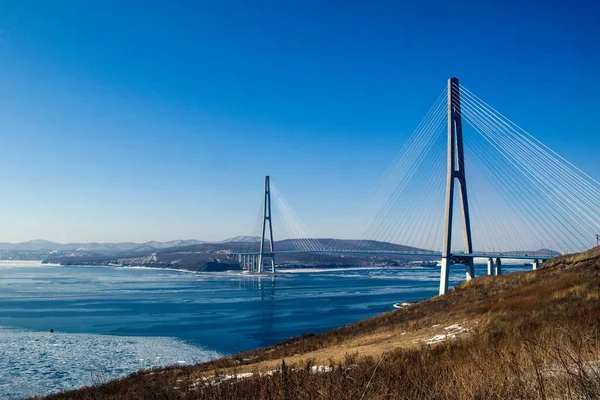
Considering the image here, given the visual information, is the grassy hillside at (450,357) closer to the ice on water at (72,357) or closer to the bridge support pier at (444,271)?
the ice on water at (72,357)

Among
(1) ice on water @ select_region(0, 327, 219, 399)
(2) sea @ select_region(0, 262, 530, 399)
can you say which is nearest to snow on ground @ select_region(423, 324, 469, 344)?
(2) sea @ select_region(0, 262, 530, 399)

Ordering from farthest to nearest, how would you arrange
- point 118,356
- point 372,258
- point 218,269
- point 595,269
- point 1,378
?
1. point 372,258
2. point 218,269
3. point 118,356
4. point 595,269
5. point 1,378

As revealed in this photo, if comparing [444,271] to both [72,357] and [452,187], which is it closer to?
[452,187]

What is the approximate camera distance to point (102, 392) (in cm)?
792

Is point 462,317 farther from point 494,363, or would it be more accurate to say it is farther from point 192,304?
point 192,304

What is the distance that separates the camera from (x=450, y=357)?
5430 millimetres

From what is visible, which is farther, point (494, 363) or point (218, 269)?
point (218, 269)

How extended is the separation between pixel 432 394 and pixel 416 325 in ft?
34.3

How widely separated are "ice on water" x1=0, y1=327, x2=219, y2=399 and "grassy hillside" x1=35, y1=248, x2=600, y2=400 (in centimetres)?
A: 328

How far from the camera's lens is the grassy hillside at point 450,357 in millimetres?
3418

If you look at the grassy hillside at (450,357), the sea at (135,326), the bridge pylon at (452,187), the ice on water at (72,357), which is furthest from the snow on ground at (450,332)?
the bridge pylon at (452,187)

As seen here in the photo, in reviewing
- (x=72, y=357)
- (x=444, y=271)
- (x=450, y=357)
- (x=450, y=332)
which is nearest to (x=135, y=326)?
(x=72, y=357)

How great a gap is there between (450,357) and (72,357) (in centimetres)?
1569

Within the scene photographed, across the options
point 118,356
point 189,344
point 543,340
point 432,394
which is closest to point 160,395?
point 432,394
